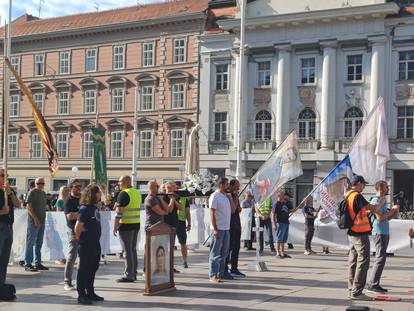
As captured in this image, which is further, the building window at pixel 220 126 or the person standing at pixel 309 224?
the building window at pixel 220 126

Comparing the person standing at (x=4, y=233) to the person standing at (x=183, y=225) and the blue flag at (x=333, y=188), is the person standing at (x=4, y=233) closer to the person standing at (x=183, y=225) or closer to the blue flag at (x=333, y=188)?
the person standing at (x=183, y=225)

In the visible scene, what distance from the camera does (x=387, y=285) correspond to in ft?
40.8

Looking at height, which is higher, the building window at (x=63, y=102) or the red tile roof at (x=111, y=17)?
the red tile roof at (x=111, y=17)

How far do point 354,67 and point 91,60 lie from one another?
20.1m

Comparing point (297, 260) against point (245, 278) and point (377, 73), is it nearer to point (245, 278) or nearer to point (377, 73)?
point (245, 278)

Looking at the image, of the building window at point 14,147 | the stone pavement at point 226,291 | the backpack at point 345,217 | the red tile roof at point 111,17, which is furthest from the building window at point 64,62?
the backpack at point 345,217

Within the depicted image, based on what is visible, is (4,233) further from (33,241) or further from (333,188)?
(333,188)

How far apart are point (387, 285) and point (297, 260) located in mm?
4846

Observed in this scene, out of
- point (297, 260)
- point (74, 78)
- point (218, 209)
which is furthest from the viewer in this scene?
point (74, 78)

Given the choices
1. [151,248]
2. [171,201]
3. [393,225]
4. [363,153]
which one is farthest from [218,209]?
[393,225]

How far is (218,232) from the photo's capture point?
1238 cm

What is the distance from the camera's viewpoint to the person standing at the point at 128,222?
39.9 feet

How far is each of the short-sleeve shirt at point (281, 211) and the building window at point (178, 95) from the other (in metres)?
30.0

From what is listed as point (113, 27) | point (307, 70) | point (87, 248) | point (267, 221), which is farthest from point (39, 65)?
point (87, 248)
